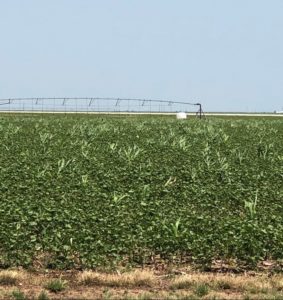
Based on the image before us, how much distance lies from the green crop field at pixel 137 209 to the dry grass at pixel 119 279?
43 centimetres

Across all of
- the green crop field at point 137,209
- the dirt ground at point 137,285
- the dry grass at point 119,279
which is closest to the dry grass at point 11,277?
the dirt ground at point 137,285

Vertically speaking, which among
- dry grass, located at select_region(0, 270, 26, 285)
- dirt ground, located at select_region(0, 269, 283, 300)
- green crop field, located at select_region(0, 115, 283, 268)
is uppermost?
green crop field, located at select_region(0, 115, 283, 268)

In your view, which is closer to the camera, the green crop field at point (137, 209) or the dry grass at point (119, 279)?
the dry grass at point (119, 279)

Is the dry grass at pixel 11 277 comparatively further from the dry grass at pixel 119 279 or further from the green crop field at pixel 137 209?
the dry grass at pixel 119 279

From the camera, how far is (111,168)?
14.1 meters

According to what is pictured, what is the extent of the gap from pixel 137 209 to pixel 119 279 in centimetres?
278

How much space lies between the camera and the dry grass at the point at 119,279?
670cm

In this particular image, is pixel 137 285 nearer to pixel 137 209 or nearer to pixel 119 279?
pixel 119 279

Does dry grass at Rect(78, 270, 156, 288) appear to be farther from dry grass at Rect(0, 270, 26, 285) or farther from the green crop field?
dry grass at Rect(0, 270, 26, 285)

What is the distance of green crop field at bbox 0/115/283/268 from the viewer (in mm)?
7625

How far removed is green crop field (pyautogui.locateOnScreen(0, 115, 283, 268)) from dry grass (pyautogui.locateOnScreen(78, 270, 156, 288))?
17.0 inches

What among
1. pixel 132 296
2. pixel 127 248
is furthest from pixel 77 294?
pixel 127 248

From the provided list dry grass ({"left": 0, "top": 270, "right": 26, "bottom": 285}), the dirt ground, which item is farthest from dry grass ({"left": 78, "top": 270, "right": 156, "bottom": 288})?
dry grass ({"left": 0, "top": 270, "right": 26, "bottom": 285})

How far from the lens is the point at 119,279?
6.76 metres
